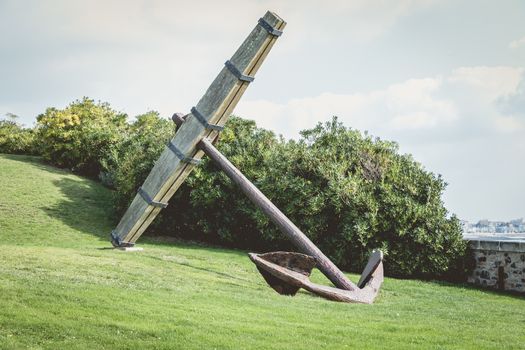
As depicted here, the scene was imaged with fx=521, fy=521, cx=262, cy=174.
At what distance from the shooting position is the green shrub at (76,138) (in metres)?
26.3

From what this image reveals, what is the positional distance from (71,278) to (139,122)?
21.5 metres

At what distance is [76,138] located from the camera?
26578mm

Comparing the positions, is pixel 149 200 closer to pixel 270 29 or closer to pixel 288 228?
pixel 288 228

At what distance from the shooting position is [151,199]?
895cm

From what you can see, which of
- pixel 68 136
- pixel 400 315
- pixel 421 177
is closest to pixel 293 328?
pixel 400 315

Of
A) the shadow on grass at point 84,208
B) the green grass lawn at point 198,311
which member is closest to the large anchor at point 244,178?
the green grass lawn at point 198,311

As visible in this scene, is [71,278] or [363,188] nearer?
[71,278]

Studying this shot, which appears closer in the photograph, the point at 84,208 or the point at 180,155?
the point at 180,155

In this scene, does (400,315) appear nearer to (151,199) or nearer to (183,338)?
(183,338)

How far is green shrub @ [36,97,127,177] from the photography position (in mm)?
26281

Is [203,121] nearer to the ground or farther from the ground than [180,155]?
farther from the ground

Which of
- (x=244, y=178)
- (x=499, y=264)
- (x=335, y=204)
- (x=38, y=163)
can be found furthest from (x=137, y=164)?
(x=499, y=264)

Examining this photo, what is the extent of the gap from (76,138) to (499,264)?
819 inches

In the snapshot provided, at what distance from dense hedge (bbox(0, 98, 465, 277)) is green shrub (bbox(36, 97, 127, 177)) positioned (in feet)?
18.0
